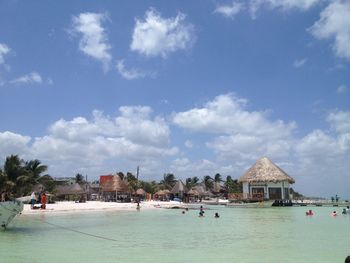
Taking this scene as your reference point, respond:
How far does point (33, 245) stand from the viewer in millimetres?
14562

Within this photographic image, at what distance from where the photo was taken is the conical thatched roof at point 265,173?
168 ft

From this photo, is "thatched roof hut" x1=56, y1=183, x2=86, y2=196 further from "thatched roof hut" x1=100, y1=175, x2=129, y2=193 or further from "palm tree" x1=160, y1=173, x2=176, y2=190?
"palm tree" x1=160, y1=173, x2=176, y2=190

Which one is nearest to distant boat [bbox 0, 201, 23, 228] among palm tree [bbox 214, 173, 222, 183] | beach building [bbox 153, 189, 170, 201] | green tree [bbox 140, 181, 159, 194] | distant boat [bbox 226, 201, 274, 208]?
distant boat [bbox 226, 201, 274, 208]

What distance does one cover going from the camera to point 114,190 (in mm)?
56375

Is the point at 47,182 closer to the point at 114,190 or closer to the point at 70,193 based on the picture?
the point at 70,193

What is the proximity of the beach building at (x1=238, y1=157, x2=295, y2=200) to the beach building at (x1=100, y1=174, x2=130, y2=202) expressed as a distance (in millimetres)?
16149

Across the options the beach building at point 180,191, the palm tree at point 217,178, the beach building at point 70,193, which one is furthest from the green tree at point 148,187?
the palm tree at point 217,178

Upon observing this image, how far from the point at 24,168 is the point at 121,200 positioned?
20.0m

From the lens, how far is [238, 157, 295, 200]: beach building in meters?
51.4

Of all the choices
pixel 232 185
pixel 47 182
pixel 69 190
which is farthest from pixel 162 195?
pixel 47 182

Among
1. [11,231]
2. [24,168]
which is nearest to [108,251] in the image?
[11,231]

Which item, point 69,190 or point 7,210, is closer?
point 7,210

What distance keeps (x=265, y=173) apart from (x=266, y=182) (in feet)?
3.67

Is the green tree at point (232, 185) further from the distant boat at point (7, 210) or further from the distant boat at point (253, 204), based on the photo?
the distant boat at point (7, 210)
